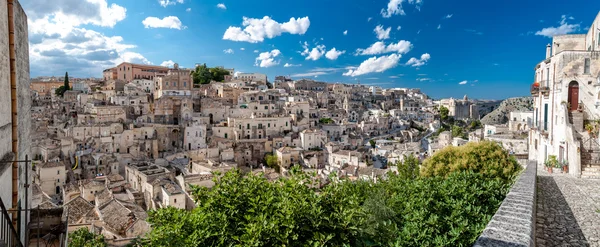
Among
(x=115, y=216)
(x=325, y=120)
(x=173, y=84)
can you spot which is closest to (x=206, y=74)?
(x=173, y=84)

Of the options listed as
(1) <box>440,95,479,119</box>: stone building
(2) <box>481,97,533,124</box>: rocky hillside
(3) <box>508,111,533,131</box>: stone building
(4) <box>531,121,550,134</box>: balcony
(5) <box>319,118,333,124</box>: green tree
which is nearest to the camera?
(4) <box>531,121,550,134</box>: balcony

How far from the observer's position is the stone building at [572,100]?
13594 millimetres

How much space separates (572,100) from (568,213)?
1144 cm

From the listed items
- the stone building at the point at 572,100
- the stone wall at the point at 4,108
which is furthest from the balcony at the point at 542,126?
the stone wall at the point at 4,108

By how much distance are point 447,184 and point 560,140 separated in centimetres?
1104

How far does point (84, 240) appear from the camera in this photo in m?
15.4

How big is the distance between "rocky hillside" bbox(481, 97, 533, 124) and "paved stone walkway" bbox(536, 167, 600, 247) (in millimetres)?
59867

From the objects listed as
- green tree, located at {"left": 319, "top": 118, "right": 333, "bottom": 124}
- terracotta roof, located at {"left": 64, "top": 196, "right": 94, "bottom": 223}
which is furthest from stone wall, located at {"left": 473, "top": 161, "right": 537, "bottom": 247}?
green tree, located at {"left": 319, "top": 118, "right": 333, "bottom": 124}

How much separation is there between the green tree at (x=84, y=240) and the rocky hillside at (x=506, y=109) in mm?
66468

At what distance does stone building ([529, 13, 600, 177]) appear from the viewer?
1359cm

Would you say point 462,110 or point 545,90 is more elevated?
point 462,110

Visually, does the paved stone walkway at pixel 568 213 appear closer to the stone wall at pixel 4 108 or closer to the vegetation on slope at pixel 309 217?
the vegetation on slope at pixel 309 217

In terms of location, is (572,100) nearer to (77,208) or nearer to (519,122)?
(519,122)

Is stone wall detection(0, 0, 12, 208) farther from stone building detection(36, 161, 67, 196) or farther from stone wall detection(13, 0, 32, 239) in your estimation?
stone building detection(36, 161, 67, 196)
